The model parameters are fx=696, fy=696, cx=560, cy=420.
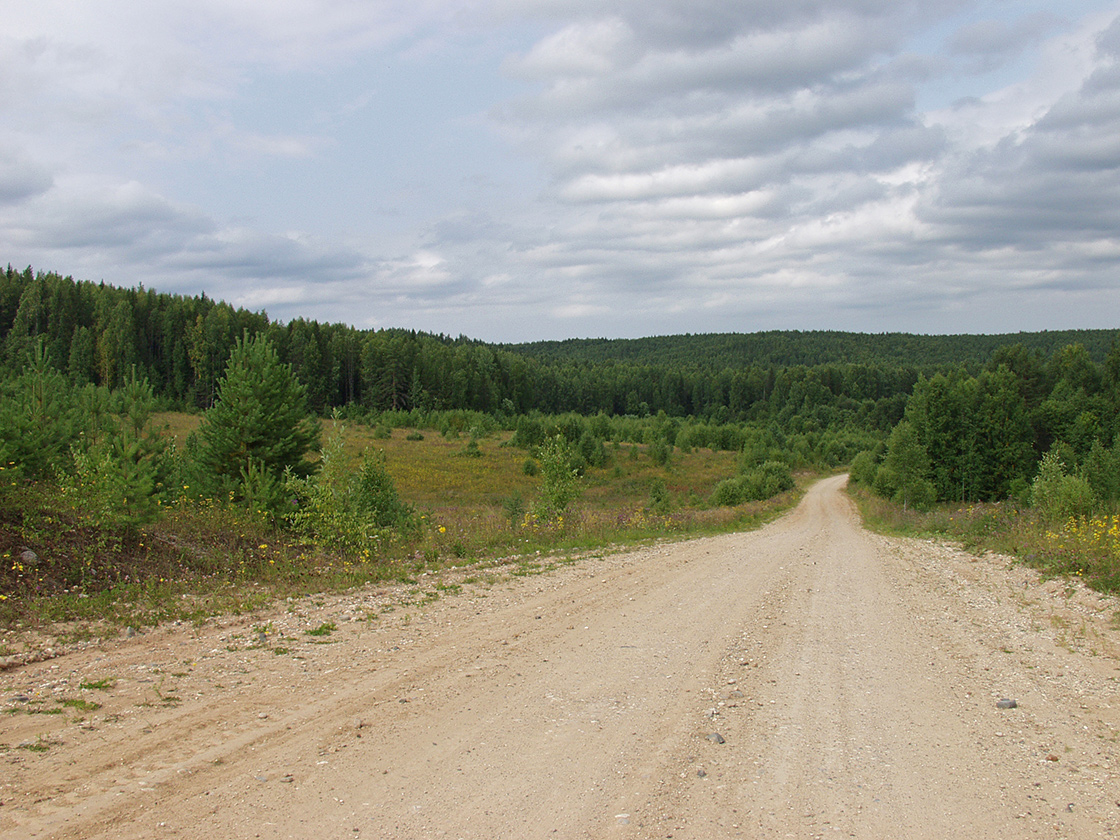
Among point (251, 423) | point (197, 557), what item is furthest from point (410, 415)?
point (197, 557)

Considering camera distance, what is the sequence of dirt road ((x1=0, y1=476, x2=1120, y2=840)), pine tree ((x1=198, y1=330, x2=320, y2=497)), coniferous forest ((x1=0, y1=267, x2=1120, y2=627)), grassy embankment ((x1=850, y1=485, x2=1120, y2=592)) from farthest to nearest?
pine tree ((x1=198, y1=330, x2=320, y2=497)), coniferous forest ((x1=0, y1=267, x2=1120, y2=627)), grassy embankment ((x1=850, y1=485, x2=1120, y2=592)), dirt road ((x1=0, y1=476, x2=1120, y2=840))

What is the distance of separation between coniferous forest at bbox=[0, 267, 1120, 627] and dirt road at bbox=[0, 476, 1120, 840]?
12.7 ft

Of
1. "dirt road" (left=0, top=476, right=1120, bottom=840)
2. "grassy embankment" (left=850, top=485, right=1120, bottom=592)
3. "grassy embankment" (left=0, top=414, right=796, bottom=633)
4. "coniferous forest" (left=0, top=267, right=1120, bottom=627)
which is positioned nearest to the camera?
"dirt road" (left=0, top=476, right=1120, bottom=840)

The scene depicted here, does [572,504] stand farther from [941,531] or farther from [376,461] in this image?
[941,531]

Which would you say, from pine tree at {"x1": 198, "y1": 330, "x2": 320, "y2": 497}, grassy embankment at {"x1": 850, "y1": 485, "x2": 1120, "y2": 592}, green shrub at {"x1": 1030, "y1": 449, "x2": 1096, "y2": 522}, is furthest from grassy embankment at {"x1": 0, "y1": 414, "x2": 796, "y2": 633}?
green shrub at {"x1": 1030, "y1": 449, "x2": 1096, "y2": 522}

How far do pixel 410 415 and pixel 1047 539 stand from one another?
7910 cm

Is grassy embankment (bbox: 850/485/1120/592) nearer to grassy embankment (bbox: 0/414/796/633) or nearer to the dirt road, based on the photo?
the dirt road

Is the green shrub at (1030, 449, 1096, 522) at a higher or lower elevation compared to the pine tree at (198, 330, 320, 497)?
lower

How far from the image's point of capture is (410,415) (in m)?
86.9

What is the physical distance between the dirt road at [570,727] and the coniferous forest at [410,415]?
3.88m

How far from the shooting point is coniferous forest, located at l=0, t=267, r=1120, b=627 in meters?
→ 13.4

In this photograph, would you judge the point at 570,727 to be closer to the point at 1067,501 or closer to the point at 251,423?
the point at 251,423

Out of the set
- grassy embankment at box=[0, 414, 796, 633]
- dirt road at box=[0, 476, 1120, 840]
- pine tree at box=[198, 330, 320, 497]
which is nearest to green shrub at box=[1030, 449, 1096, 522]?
dirt road at box=[0, 476, 1120, 840]

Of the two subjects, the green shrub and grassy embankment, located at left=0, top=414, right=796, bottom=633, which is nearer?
grassy embankment, located at left=0, top=414, right=796, bottom=633
